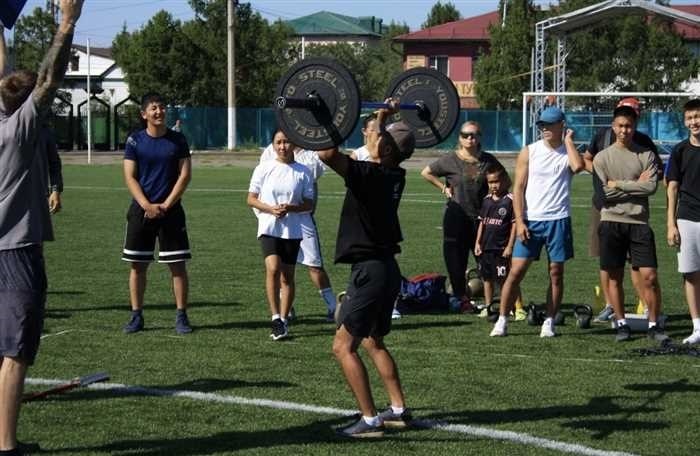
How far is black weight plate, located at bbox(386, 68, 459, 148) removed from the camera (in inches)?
335

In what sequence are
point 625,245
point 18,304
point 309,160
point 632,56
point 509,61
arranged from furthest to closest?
1. point 509,61
2. point 632,56
3. point 309,160
4. point 625,245
5. point 18,304

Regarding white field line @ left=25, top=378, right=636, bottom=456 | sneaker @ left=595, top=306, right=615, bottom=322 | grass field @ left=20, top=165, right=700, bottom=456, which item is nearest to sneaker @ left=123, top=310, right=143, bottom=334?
grass field @ left=20, top=165, right=700, bottom=456

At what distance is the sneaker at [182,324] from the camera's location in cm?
1055

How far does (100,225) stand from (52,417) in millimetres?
14207

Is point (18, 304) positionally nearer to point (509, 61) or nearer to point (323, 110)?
point (323, 110)

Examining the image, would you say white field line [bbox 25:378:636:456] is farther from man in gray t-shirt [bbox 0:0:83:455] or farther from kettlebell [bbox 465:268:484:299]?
kettlebell [bbox 465:268:484:299]

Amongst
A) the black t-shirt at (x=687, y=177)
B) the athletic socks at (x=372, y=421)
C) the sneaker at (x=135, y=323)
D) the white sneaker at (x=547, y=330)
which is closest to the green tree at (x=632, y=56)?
the black t-shirt at (x=687, y=177)

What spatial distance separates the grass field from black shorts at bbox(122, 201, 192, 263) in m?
0.68

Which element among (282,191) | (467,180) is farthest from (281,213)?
(467,180)

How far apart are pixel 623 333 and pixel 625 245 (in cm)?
76

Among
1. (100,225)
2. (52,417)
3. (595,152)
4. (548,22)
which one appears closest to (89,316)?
(52,417)

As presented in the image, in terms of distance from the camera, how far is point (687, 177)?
10086 mm

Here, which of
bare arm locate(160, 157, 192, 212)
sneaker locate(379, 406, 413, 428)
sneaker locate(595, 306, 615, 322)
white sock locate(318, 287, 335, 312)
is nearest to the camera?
sneaker locate(379, 406, 413, 428)

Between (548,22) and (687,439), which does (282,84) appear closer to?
(687,439)
